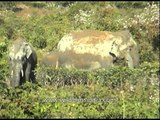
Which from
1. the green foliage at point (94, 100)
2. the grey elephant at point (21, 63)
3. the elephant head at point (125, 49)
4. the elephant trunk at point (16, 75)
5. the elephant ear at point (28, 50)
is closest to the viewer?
the green foliage at point (94, 100)

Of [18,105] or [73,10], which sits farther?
[73,10]

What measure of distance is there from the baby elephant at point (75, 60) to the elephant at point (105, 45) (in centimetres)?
14

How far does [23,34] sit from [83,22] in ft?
8.43

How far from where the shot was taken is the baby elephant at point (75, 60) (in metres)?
13.2

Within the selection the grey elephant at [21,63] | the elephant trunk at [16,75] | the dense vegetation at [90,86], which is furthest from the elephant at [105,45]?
the elephant trunk at [16,75]

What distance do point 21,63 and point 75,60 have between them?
257cm

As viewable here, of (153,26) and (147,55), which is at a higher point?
(153,26)

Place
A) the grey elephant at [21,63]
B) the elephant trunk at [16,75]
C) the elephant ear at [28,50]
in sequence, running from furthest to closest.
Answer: the elephant ear at [28,50] < the grey elephant at [21,63] < the elephant trunk at [16,75]

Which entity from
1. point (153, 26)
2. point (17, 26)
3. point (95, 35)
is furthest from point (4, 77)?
point (17, 26)

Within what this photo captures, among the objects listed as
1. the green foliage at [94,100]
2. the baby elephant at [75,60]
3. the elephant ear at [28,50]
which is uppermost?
the elephant ear at [28,50]

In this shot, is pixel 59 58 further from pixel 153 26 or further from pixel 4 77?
pixel 153 26

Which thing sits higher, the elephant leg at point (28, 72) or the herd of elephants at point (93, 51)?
the herd of elephants at point (93, 51)

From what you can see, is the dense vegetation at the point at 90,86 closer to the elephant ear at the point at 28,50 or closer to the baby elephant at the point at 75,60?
the elephant ear at the point at 28,50

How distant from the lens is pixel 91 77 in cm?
1115
